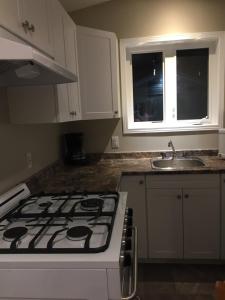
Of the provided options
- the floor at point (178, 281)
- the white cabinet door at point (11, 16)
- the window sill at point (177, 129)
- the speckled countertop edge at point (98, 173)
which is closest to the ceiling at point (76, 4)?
the window sill at point (177, 129)

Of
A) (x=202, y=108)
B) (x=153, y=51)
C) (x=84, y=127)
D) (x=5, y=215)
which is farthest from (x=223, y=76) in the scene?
(x=5, y=215)

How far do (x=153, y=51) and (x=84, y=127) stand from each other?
110cm

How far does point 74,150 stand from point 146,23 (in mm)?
1485

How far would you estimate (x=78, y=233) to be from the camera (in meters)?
1.09

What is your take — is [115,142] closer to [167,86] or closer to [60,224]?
[167,86]

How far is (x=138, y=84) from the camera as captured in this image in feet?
9.62

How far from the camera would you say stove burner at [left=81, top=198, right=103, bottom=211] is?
54.5 inches

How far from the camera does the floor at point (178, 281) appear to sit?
205 cm

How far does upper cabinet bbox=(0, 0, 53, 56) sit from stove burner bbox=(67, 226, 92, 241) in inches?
36.1

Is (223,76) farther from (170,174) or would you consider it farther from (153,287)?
(153,287)

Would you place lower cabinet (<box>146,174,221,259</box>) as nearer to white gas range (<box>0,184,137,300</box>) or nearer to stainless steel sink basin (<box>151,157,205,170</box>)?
stainless steel sink basin (<box>151,157,205,170</box>)

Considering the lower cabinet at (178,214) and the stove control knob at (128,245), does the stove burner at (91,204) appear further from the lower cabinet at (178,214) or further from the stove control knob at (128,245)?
the lower cabinet at (178,214)

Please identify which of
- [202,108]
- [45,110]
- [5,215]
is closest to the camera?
[5,215]

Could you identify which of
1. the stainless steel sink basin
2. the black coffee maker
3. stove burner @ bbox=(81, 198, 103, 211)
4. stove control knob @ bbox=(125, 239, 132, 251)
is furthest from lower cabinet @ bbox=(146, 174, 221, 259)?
stove control knob @ bbox=(125, 239, 132, 251)
